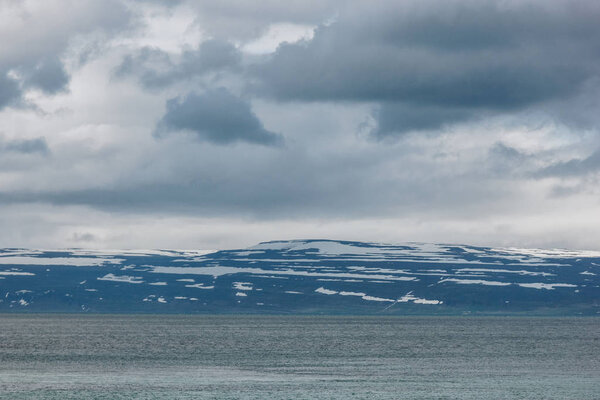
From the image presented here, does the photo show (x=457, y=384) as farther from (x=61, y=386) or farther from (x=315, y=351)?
(x=315, y=351)

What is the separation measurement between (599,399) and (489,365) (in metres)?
38.9

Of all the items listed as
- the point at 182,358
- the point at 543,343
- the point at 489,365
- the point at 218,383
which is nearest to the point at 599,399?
the point at 218,383

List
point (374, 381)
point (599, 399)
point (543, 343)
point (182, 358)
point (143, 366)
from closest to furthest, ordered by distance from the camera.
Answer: point (599, 399), point (374, 381), point (143, 366), point (182, 358), point (543, 343)

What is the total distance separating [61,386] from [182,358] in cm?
4087

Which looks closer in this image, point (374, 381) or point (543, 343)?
point (374, 381)

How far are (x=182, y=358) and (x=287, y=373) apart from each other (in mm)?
28654

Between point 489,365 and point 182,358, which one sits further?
point 182,358

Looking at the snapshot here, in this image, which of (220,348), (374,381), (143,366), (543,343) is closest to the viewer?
(374,381)

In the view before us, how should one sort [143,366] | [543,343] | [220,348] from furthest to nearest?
[543,343]
[220,348]
[143,366]

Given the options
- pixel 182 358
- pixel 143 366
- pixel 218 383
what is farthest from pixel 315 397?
pixel 182 358

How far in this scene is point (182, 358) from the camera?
4941 inches

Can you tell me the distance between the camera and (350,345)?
16200 cm

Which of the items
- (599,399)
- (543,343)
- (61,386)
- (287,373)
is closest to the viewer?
(599,399)

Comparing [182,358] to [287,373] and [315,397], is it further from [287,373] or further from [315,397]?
[315,397]
